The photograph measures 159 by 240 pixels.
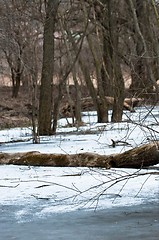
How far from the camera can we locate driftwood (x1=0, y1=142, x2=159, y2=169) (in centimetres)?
831

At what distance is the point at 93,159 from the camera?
347 inches

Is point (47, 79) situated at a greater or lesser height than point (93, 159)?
greater

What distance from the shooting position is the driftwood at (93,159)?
27.3 feet

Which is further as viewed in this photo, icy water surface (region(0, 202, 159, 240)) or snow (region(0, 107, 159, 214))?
snow (region(0, 107, 159, 214))

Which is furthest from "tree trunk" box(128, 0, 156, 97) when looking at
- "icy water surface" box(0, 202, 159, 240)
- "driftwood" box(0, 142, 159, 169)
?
"icy water surface" box(0, 202, 159, 240)

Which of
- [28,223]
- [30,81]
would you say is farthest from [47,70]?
[28,223]

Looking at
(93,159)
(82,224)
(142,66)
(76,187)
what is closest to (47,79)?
(142,66)

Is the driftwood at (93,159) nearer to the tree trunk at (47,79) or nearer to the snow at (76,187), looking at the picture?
the snow at (76,187)

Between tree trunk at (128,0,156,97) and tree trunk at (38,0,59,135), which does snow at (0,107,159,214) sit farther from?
tree trunk at (38,0,59,135)

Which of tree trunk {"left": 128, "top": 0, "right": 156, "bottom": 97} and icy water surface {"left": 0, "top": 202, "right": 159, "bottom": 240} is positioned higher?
tree trunk {"left": 128, "top": 0, "right": 156, "bottom": 97}

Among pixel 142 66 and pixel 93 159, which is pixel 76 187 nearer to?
pixel 93 159

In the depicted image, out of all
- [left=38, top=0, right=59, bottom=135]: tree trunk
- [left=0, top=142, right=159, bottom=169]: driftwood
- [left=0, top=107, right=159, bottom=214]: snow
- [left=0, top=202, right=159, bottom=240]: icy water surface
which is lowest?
[left=0, top=202, right=159, bottom=240]: icy water surface

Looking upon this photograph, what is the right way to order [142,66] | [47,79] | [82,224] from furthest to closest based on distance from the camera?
1. [142,66]
2. [47,79]
3. [82,224]

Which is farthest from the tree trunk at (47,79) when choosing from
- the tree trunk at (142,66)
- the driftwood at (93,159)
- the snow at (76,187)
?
the snow at (76,187)
